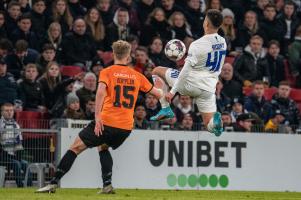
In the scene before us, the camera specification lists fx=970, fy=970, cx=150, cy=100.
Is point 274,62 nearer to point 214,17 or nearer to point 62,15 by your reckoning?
point 62,15

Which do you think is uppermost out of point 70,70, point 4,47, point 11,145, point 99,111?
point 4,47

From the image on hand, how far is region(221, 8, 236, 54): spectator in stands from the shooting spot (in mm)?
25328

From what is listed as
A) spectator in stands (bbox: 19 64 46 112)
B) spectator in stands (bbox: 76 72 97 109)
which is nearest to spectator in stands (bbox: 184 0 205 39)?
spectator in stands (bbox: 76 72 97 109)

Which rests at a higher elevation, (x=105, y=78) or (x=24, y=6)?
(x=24, y=6)

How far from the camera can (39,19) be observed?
23.5 metres

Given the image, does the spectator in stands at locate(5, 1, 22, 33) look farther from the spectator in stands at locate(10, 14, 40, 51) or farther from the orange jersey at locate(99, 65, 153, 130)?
the orange jersey at locate(99, 65, 153, 130)

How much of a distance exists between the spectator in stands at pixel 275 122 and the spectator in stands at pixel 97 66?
406 cm

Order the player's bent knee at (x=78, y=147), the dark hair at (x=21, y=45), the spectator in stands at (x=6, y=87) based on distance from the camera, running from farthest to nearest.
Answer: the dark hair at (x=21, y=45)
the spectator in stands at (x=6, y=87)
the player's bent knee at (x=78, y=147)

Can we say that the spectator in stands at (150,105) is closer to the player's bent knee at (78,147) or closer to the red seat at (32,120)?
the red seat at (32,120)

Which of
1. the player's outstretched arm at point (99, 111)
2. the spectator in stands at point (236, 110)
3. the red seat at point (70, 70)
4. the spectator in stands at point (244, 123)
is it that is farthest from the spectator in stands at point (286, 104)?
the player's outstretched arm at point (99, 111)

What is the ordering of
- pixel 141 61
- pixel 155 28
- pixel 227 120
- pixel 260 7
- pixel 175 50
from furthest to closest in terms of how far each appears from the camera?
pixel 260 7 < pixel 155 28 < pixel 141 61 < pixel 227 120 < pixel 175 50

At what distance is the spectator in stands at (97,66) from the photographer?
2250 centimetres

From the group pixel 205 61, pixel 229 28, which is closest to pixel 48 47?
pixel 229 28

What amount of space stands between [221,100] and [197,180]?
10.3ft
